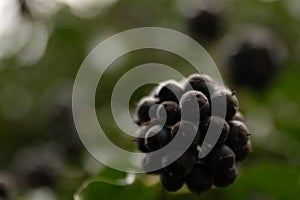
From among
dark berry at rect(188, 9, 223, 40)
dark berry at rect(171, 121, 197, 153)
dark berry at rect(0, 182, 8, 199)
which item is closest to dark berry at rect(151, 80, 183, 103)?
dark berry at rect(171, 121, 197, 153)

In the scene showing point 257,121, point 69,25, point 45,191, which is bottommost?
point 257,121

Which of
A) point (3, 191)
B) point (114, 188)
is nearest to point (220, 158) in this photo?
point (114, 188)

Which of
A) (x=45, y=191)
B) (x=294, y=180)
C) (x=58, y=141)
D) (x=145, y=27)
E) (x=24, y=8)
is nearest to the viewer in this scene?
(x=294, y=180)

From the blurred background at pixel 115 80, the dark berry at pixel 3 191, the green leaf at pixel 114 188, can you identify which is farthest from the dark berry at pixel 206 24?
the dark berry at pixel 3 191

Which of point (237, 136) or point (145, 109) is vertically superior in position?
point (145, 109)

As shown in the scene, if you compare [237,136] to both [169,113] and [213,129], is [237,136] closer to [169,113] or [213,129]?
[213,129]

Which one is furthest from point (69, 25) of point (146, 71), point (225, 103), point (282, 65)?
point (225, 103)

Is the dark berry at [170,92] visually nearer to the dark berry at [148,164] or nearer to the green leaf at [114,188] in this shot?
the dark berry at [148,164]

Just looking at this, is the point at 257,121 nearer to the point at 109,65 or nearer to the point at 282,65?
the point at 282,65
